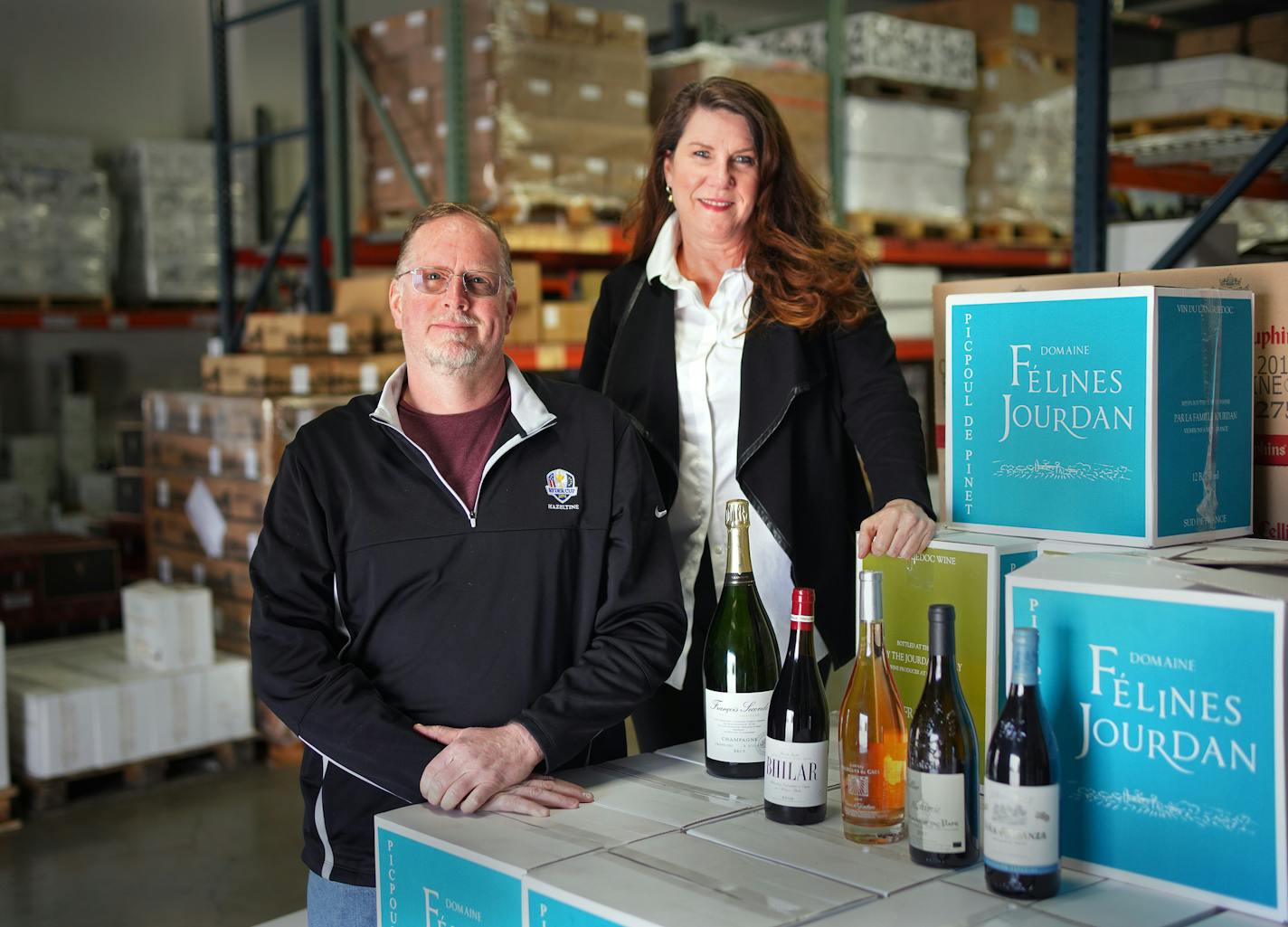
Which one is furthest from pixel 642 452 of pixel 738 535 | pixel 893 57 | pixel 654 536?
pixel 893 57

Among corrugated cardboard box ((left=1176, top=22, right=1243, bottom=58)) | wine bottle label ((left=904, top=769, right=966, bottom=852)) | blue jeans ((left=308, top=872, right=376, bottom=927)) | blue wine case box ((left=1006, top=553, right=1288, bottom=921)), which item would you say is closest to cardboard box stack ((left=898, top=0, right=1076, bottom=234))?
corrugated cardboard box ((left=1176, top=22, right=1243, bottom=58))

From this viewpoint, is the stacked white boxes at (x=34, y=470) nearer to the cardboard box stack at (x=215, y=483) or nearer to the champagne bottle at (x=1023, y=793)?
the cardboard box stack at (x=215, y=483)

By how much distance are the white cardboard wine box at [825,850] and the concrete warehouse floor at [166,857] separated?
9.46 feet

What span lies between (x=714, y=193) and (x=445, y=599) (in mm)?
999

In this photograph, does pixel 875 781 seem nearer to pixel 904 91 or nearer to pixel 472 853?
pixel 472 853

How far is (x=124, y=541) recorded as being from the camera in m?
7.70

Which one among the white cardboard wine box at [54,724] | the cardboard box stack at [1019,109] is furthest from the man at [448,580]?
the cardboard box stack at [1019,109]

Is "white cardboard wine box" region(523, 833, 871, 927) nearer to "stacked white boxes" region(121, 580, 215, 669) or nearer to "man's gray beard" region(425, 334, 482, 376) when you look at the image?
"man's gray beard" region(425, 334, 482, 376)

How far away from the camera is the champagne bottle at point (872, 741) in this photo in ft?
5.93

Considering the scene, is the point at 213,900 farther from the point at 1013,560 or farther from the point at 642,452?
the point at 1013,560

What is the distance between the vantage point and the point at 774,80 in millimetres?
7285

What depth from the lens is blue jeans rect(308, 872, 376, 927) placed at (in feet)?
7.20

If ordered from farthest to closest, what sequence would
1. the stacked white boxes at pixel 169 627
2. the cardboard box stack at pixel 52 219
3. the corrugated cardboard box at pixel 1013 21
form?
1. the cardboard box stack at pixel 52 219
2. the corrugated cardboard box at pixel 1013 21
3. the stacked white boxes at pixel 169 627

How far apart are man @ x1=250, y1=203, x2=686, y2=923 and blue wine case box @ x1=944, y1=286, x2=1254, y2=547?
1.91 feet
